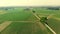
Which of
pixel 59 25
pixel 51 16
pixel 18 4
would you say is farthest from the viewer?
pixel 18 4

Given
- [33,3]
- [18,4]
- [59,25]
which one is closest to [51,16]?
[59,25]

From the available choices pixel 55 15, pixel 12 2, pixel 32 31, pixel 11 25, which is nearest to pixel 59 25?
pixel 55 15

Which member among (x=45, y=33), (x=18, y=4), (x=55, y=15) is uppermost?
(x=18, y=4)

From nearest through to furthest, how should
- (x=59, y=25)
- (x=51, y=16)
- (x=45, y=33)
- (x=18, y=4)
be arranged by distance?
(x=45, y=33) → (x=59, y=25) → (x=51, y=16) → (x=18, y=4)

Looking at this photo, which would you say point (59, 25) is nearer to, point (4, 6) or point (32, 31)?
point (32, 31)

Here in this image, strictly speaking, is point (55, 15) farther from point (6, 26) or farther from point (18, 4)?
point (6, 26)

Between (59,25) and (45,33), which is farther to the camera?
(59,25)

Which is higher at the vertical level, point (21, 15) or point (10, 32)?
point (21, 15)
